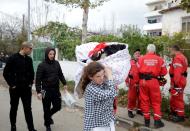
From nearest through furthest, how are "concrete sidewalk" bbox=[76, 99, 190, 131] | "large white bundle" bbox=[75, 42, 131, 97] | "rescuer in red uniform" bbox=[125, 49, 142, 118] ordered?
"large white bundle" bbox=[75, 42, 131, 97], "concrete sidewalk" bbox=[76, 99, 190, 131], "rescuer in red uniform" bbox=[125, 49, 142, 118]

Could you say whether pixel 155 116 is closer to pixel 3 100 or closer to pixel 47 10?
pixel 3 100

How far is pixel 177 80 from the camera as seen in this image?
8.53 metres

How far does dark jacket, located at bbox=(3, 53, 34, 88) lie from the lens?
764 centimetres

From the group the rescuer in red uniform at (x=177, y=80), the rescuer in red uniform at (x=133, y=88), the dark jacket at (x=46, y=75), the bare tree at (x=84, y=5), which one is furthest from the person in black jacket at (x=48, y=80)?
the bare tree at (x=84, y=5)

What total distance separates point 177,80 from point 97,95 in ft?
13.8

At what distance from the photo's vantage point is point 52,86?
26.2ft

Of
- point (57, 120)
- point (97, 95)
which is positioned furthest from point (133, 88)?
point (97, 95)

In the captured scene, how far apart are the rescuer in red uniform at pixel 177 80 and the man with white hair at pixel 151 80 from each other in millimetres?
440

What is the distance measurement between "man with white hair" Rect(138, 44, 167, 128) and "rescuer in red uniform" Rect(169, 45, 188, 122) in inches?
17.3

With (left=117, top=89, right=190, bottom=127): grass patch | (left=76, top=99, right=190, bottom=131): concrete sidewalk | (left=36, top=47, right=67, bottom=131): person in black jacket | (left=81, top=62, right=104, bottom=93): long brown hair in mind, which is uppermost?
(left=81, top=62, right=104, bottom=93): long brown hair

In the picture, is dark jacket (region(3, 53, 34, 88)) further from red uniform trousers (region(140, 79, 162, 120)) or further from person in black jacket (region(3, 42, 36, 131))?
red uniform trousers (region(140, 79, 162, 120))

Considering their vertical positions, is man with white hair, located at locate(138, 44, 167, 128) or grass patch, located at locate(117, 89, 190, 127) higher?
man with white hair, located at locate(138, 44, 167, 128)

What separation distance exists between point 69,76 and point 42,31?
5.74 m

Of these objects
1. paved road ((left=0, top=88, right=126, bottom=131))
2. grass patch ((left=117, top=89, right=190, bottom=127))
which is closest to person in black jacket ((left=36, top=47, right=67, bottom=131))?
paved road ((left=0, top=88, right=126, bottom=131))
